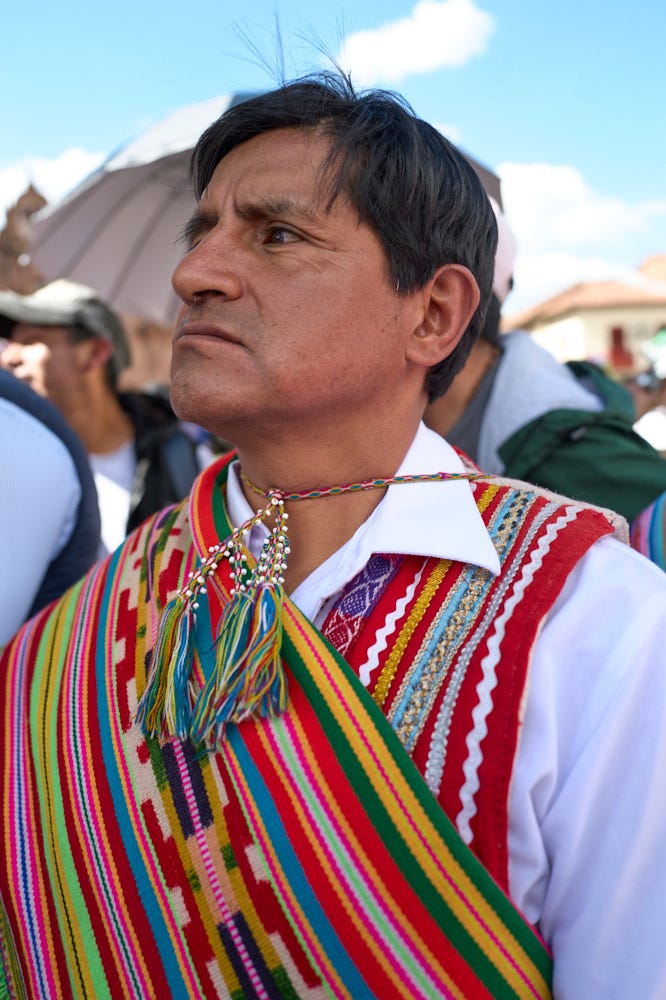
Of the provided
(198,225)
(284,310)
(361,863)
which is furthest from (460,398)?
(361,863)

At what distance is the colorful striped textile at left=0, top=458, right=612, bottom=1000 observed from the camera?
1.20 metres

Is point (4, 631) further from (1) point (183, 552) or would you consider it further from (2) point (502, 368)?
(2) point (502, 368)

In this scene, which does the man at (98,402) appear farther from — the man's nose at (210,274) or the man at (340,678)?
the man's nose at (210,274)

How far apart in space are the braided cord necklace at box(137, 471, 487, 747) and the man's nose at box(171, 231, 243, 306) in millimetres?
368

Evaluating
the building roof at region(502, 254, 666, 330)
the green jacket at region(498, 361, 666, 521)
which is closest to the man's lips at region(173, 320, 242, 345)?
the green jacket at region(498, 361, 666, 521)

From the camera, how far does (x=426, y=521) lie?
1462 mm

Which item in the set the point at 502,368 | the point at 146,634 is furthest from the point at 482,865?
the point at 502,368

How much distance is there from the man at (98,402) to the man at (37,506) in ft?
5.44

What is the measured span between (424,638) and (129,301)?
275 centimetres

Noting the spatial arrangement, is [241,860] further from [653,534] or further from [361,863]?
[653,534]

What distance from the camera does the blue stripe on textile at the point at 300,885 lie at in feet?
3.93

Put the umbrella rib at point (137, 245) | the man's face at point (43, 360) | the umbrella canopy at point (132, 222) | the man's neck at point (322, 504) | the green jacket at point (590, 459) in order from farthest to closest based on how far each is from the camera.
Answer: the man's face at point (43, 360) → the umbrella rib at point (137, 245) → the umbrella canopy at point (132, 222) → the green jacket at point (590, 459) → the man's neck at point (322, 504)

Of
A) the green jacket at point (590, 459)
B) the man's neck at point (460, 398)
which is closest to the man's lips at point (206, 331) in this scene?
the green jacket at point (590, 459)

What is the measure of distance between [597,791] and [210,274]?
1.02 metres
